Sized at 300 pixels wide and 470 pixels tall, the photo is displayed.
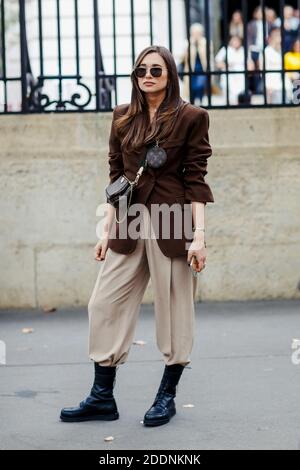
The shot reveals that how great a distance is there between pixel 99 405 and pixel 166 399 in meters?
0.33

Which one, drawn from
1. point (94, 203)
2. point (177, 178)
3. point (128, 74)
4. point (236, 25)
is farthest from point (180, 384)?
point (236, 25)

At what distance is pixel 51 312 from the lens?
841 centimetres

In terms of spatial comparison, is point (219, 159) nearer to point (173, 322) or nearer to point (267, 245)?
point (267, 245)

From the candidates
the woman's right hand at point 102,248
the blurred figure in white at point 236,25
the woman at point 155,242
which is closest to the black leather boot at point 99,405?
the woman at point 155,242

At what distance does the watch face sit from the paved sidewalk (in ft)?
4.14

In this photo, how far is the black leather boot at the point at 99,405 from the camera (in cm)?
545

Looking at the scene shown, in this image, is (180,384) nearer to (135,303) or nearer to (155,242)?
(135,303)

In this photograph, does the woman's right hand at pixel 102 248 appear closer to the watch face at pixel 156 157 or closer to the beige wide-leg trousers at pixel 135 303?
the beige wide-leg trousers at pixel 135 303

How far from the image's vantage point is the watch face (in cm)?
529

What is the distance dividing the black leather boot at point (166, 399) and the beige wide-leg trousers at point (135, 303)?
0.19ft

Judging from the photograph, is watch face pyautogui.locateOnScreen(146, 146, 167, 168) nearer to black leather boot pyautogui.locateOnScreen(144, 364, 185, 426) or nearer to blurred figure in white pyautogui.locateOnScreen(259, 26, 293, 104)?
black leather boot pyautogui.locateOnScreen(144, 364, 185, 426)

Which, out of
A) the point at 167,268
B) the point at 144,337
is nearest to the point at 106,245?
the point at 167,268

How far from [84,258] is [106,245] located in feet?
9.54

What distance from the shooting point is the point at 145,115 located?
213 inches
